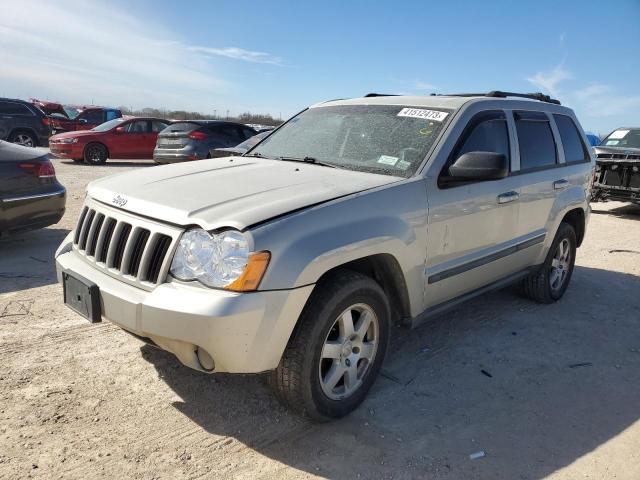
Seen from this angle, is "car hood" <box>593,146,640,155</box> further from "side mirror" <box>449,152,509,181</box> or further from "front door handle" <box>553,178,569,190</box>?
"side mirror" <box>449,152,509,181</box>

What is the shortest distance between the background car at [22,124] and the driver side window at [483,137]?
17306 millimetres

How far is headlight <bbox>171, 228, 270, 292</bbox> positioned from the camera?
2.42m

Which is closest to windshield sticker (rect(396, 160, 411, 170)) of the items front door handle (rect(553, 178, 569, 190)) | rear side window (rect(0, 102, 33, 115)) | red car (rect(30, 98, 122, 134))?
front door handle (rect(553, 178, 569, 190))

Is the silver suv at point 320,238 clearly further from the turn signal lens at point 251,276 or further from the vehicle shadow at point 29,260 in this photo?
the vehicle shadow at point 29,260

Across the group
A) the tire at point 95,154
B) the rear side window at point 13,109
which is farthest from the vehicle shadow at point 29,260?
the rear side window at point 13,109

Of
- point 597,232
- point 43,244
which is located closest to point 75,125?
point 43,244

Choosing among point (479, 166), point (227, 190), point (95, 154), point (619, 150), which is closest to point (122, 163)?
point (95, 154)

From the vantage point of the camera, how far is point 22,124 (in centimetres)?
1742

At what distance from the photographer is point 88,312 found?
2795mm

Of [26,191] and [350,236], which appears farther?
[26,191]

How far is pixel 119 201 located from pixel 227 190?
2.00ft

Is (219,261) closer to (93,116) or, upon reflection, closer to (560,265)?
(560,265)

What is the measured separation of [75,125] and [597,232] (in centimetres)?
1914

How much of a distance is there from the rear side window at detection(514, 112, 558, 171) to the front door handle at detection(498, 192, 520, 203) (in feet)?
0.97
